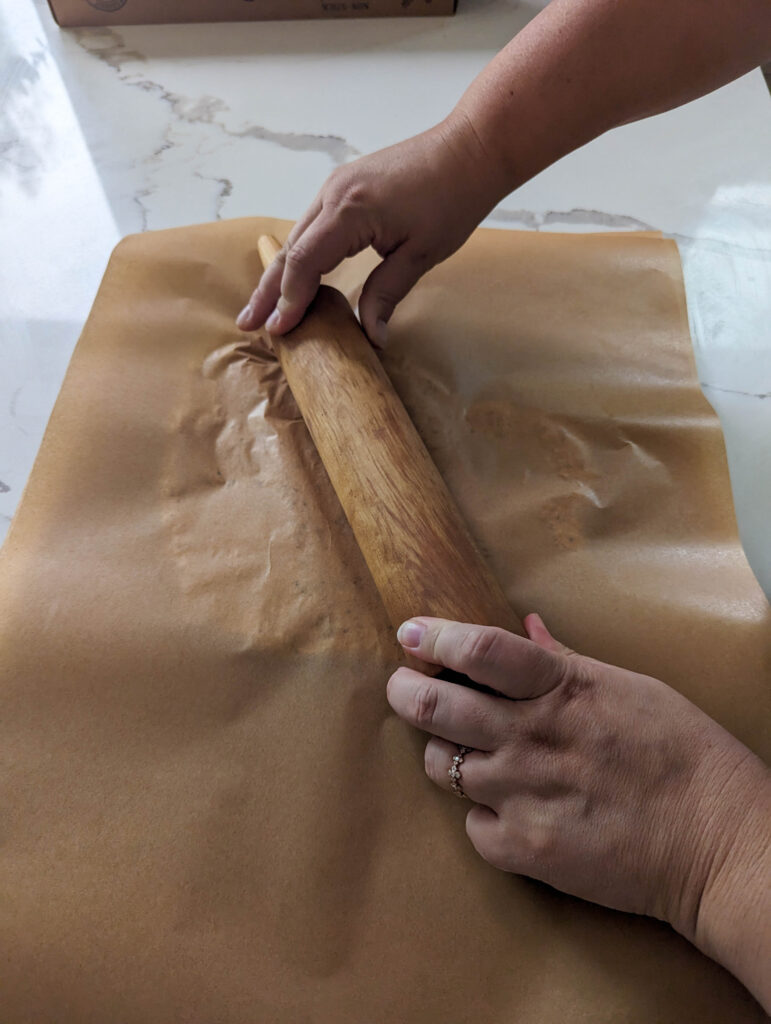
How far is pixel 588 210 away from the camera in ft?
4.03


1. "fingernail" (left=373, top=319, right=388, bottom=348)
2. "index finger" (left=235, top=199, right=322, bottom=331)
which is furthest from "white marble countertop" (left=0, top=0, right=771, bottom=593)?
"fingernail" (left=373, top=319, right=388, bottom=348)

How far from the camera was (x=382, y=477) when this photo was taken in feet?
2.63

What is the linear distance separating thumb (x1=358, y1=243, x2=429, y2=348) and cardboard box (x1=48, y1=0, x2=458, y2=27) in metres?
0.86

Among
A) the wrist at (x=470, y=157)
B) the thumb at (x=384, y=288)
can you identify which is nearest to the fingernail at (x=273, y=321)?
the thumb at (x=384, y=288)

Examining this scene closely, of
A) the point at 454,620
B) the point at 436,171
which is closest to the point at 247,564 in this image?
the point at 454,620

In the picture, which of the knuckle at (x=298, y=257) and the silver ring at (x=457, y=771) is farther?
the knuckle at (x=298, y=257)

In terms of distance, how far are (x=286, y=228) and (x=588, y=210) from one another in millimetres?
494

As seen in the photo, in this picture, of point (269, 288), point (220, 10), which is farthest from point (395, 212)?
point (220, 10)

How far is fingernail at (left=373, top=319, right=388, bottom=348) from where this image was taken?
0.96 meters

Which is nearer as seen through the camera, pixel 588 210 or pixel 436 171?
pixel 436 171

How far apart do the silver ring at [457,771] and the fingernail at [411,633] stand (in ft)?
0.32

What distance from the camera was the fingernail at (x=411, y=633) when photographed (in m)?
0.69

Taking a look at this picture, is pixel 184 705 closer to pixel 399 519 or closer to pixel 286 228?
pixel 399 519

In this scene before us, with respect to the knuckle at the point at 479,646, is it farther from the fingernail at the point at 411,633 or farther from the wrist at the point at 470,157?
the wrist at the point at 470,157
